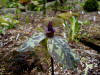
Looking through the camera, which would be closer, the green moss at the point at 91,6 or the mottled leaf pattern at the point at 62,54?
the mottled leaf pattern at the point at 62,54

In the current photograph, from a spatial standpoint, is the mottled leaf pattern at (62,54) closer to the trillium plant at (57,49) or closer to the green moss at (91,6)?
the trillium plant at (57,49)

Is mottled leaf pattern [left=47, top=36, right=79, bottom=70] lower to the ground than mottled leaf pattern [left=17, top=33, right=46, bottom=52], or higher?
lower

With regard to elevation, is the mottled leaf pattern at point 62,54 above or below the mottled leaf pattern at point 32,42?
below

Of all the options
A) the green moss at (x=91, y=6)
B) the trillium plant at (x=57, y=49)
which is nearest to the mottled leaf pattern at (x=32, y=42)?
the trillium plant at (x=57, y=49)

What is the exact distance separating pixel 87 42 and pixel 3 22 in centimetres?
157

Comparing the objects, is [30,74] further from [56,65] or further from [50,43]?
[50,43]

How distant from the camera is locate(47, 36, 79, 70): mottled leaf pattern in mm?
595

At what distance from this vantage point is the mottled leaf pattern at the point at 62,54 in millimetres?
595

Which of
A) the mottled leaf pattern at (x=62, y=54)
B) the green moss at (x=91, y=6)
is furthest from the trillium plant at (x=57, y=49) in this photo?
the green moss at (x=91, y=6)

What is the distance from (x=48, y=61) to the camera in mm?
1223

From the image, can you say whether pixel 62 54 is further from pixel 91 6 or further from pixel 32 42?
pixel 91 6

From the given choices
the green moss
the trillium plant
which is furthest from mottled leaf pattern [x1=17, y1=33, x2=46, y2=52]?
the green moss

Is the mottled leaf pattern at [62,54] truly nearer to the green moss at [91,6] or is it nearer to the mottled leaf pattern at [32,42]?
the mottled leaf pattern at [32,42]

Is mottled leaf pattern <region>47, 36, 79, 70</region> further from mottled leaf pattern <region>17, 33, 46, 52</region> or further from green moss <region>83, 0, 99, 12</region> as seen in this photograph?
green moss <region>83, 0, 99, 12</region>
